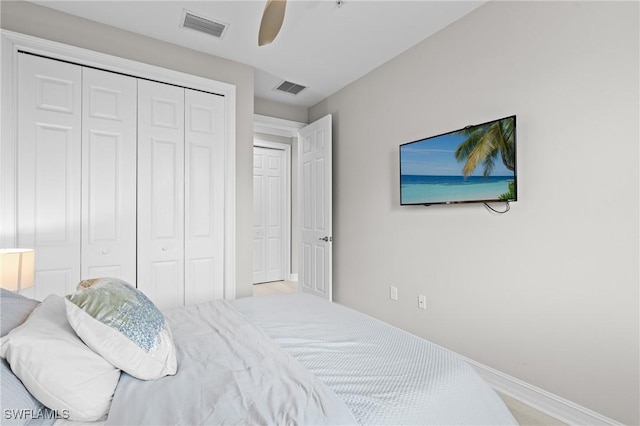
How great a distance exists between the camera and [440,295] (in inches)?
102

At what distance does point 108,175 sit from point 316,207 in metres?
2.14

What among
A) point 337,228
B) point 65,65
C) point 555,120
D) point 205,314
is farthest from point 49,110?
point 555,120

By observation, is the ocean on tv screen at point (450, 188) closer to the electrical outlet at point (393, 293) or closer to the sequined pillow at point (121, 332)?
the electrical outlet at point (393, 293)

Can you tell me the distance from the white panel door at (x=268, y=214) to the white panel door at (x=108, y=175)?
9.33ft

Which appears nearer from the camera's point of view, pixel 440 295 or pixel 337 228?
pixel 440 295

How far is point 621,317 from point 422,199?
4.54 feet

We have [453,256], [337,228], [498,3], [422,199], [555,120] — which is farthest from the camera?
[337,228]

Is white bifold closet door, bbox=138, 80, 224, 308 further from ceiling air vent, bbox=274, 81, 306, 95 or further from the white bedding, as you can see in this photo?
the white bedding

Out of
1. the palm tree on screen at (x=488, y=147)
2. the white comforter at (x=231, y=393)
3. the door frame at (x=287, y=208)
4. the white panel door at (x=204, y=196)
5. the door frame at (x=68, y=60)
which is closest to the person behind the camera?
the white comforter at (x=231, y=393)

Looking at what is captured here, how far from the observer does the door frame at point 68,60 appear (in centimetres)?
215

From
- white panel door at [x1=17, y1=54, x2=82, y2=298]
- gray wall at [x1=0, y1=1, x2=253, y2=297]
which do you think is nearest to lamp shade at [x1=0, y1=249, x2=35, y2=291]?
white panel door at [x1=17, y1=54, x2=82, y2=298]

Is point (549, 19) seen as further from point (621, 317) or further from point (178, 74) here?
point (178, 74)

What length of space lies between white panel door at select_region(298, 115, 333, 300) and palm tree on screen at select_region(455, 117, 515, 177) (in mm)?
1653

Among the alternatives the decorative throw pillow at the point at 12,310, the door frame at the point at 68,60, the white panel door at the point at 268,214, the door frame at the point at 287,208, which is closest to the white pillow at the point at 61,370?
the decorative throw pillow at the point at 12,310
